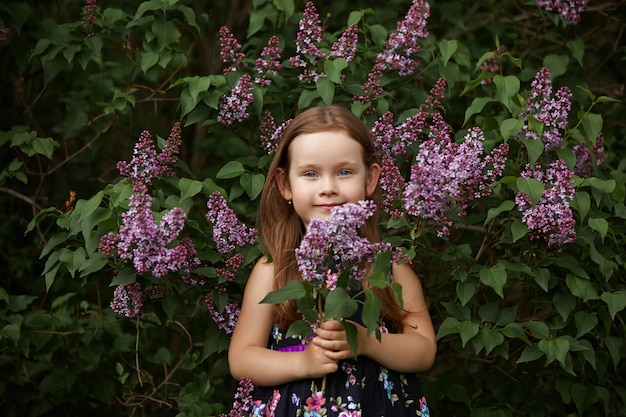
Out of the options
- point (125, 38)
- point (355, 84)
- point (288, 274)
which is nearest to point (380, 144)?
point (355, 84)

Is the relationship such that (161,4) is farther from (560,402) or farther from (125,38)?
(560,402)

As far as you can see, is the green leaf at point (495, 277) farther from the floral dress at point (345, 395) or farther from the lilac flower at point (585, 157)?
the lilac flower at point (585, 157)

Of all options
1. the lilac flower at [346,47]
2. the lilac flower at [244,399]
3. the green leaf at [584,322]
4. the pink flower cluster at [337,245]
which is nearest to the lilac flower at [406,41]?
the lilac flower at [346,47]

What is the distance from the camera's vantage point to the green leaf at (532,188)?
280cm

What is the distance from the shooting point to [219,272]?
294 centimetres

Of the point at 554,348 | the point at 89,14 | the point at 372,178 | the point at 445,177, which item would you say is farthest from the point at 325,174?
the point at 89,14

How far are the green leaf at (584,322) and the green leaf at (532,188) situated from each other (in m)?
0.49

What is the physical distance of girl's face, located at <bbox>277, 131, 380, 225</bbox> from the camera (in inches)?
106

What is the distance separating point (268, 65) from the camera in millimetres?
3240

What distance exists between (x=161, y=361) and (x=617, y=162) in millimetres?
2113

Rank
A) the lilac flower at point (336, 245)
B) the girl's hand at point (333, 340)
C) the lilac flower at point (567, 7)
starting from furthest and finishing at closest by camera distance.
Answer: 1. the lilac flower at point (567, 7)
2. the girl's hand at point (333, 340)
3. the lilac flower at point (336, 245)

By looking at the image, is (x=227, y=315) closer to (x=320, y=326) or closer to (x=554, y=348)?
(x=320, y=326)

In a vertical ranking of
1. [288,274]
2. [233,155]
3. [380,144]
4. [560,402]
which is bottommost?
[560,402]

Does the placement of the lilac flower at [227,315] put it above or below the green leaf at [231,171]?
below
